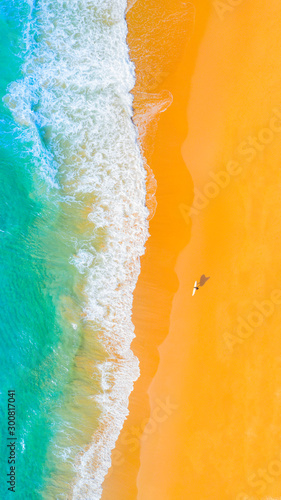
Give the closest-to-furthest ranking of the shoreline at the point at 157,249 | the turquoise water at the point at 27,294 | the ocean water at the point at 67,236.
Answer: the shoreline at the point at 157,249 → the ocean water at the point at 67,236 → the turquoise water at the point at 27,294

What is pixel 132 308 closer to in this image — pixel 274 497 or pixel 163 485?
pixel 163 485

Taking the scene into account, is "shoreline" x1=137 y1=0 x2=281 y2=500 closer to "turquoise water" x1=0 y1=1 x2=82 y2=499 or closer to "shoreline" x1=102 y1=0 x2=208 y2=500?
"shoreline" x1=102 y1=0 x2=208 y2=500

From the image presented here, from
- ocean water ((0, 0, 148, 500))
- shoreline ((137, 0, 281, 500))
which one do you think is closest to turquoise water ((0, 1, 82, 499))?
ocean water ((0, 0, 148, 500))

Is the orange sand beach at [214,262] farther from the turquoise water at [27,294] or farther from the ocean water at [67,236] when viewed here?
the turquoise water at [27,294]

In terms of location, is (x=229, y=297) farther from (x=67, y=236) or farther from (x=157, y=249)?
(x=67, y=236)

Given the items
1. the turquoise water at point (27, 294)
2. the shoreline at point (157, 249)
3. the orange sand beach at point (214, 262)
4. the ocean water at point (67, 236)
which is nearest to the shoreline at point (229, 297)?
the orange sand beach at point (214, 262)

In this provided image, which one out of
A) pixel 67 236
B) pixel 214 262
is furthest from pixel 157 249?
pixel 67 236
